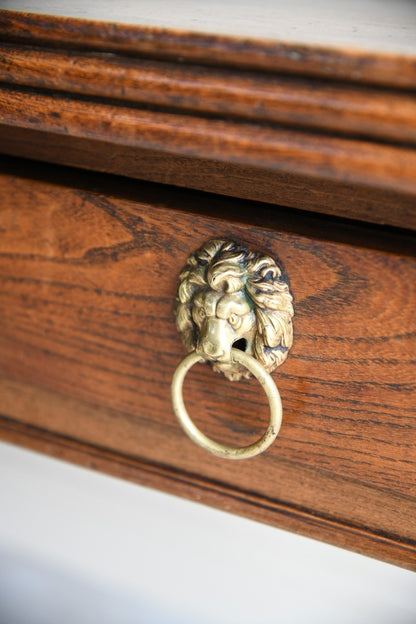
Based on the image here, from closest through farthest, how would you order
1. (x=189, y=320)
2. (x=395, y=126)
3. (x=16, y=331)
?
1. (x=395, y=126)
2. (x=189, y=320)
3. (x=16, y=331)

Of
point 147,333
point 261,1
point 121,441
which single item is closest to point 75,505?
point 121,441

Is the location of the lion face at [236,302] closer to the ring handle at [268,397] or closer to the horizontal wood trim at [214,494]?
the ring handle at [268,397]

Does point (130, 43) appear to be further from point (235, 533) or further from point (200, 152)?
point (235, 533)

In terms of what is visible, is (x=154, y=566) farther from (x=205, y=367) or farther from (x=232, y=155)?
(x=232, y=155)

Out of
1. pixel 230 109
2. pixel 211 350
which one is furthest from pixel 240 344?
pixel 230 109

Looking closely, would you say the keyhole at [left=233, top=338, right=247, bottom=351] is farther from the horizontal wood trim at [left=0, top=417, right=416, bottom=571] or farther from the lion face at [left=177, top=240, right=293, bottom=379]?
the horizontal wood trim at [left=0, top=417, right=416, bottom=571]

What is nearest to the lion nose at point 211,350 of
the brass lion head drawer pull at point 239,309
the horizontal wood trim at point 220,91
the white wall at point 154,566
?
the brass lion head drawer pull at point 239,309
